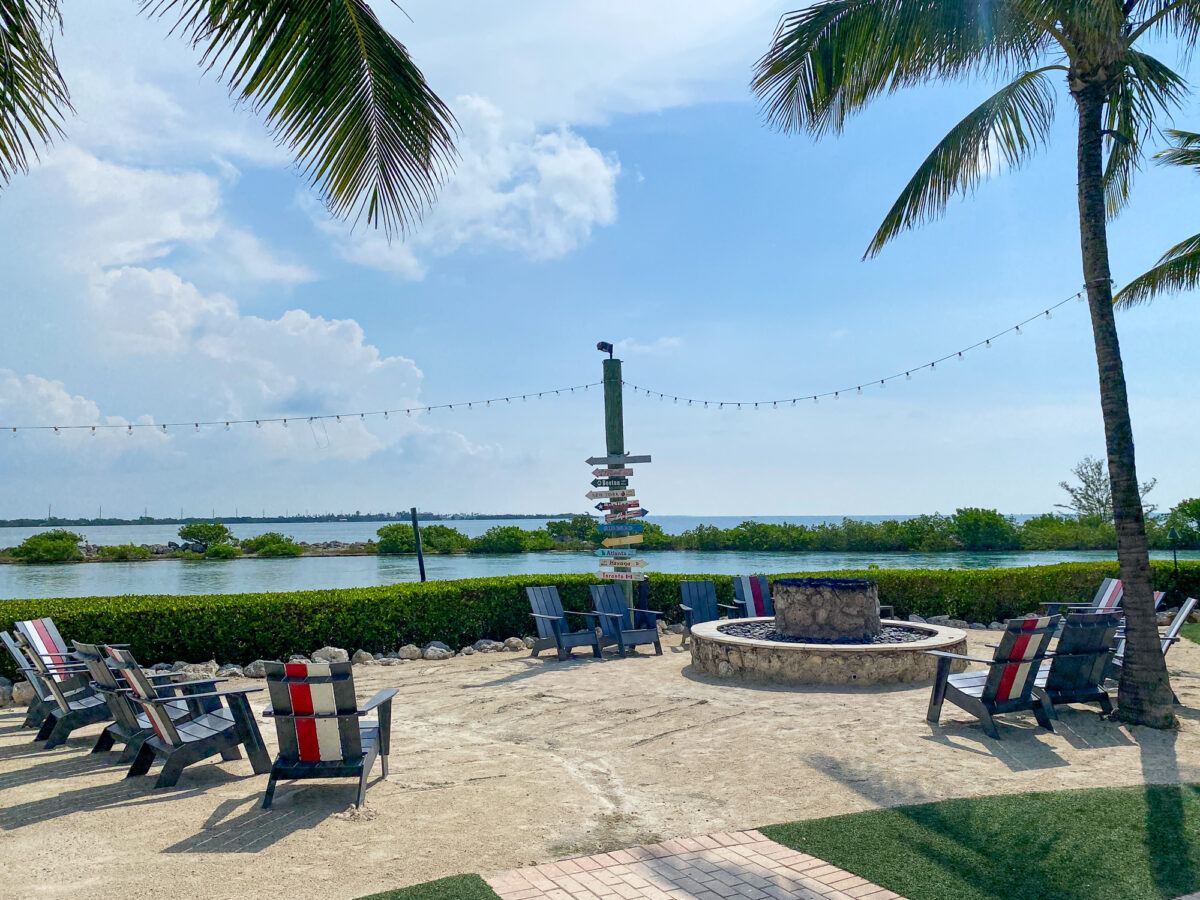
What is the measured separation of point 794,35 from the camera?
→ 7125 millimetres

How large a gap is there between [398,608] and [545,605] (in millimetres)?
1797

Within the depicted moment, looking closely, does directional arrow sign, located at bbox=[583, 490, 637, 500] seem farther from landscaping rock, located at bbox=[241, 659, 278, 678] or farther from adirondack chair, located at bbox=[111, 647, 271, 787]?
adirondack chair, located at bbox=[111, 647, 271, 787]

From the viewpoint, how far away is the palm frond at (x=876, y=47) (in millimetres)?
6516

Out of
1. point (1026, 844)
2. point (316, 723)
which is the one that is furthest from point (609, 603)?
point (1026, 844)

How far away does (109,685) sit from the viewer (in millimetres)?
5477

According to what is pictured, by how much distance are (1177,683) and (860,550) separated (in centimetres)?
2095

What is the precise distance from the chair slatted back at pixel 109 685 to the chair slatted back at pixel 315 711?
4.90ft

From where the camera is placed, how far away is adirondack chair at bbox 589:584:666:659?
10.2 m

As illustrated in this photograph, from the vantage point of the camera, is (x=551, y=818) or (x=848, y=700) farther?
(x=848, y=700)

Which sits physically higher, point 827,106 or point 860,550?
point 827,106

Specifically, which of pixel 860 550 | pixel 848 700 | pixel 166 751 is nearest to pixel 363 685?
pixel 166 751

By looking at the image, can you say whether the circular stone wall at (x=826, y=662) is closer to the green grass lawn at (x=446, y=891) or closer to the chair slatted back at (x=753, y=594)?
the chair slatted back at (x=753, y=594)

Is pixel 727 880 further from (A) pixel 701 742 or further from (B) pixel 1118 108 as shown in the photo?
(B) pixel 1118 108

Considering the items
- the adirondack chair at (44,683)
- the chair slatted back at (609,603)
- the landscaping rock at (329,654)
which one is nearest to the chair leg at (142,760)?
the adirondack chair at (44,683)
